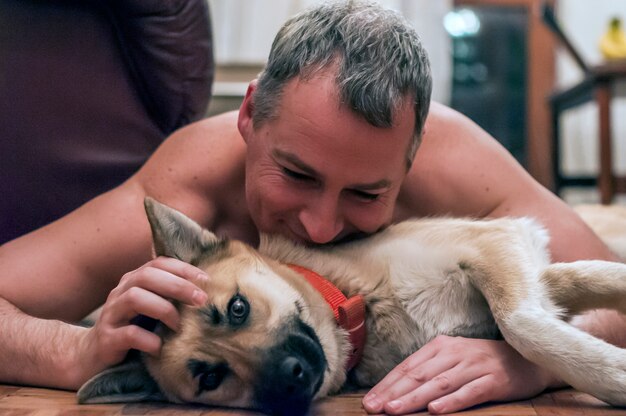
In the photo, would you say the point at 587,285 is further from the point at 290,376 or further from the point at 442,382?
the point at 290,376

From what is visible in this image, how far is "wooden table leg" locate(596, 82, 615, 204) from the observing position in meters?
4.79


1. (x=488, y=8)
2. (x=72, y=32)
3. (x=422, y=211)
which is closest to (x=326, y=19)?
(x=422, y=211)

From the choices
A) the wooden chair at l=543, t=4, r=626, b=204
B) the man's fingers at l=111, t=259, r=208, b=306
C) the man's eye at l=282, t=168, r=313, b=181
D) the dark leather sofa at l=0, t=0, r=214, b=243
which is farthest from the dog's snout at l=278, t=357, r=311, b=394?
the wooden chair at l=543, t=4, r=626, b=204

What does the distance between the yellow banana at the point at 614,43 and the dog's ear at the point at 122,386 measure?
4.60 m

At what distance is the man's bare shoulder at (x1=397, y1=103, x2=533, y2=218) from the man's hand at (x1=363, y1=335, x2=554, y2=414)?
0.59 meters

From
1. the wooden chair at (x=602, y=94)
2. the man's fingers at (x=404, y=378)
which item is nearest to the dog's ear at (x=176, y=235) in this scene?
the man's fingers at (x=404, y=378)

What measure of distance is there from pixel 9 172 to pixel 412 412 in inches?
60.2

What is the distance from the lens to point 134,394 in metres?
1.69

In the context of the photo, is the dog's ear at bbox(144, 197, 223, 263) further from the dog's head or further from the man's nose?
the man's nose

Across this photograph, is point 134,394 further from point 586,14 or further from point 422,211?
point 586,14

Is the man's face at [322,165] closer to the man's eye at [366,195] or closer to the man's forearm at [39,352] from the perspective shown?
the man's eye at [366,195]

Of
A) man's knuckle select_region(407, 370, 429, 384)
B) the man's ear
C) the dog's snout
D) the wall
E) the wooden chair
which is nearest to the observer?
the dog's snout

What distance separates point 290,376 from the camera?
1466 millimetres

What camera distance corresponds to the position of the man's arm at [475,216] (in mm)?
1561
